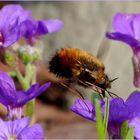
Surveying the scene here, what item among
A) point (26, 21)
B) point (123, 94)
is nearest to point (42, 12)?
point (123, 94)

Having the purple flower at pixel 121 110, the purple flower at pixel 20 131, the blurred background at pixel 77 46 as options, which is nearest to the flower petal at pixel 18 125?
the purple flower at pixel 20 131

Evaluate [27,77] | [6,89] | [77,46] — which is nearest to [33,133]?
[6,89]

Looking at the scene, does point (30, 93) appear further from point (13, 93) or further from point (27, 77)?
point (27, 77)

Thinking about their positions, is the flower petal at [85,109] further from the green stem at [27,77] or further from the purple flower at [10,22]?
the green stem at [27,77]

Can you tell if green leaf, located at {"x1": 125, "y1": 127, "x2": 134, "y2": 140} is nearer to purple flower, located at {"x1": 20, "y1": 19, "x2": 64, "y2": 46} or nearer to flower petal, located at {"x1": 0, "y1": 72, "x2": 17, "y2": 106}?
flower petal, located at {"x1": 0, "y1": 72, "x2": 17, "y2": 106}

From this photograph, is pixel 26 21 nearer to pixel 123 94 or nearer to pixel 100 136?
pixel 100 136
